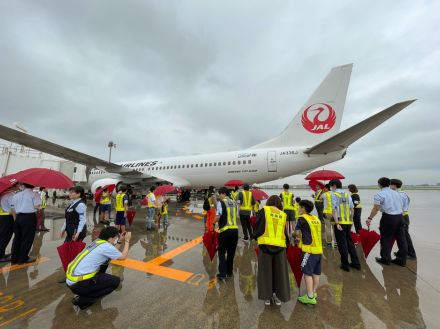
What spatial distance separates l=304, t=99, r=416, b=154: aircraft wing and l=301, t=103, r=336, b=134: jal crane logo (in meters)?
2.06

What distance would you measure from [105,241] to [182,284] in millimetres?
1676

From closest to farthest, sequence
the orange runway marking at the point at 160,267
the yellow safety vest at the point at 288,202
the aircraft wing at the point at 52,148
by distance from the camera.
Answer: the orange runway marking at the point at 160,267 → the yellow safety vest at the point at 288,202 → the aircraft wing at the point at 52,148

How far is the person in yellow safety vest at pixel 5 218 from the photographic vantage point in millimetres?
4984

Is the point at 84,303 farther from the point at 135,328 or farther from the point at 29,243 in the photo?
the point at 29,243

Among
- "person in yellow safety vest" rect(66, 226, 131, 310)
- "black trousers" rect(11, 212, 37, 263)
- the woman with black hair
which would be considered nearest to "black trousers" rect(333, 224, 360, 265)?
"person in yellow safety vest" rect(66, 226, 131, 310)

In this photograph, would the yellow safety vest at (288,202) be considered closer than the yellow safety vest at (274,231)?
No

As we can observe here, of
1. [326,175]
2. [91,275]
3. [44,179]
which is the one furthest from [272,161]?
[91,275]

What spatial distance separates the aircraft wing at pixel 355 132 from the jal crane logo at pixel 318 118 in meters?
2.06

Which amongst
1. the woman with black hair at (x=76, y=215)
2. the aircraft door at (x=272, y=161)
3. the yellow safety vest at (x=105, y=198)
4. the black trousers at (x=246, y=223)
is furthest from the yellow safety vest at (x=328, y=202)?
the yellow safety vest at (x=105, y=198)

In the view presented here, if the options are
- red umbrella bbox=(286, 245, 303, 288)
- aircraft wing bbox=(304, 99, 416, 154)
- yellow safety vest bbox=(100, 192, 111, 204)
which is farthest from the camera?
yellow safety vest bbox=(100, 192, 111, 204)

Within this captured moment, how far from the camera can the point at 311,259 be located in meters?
3.33

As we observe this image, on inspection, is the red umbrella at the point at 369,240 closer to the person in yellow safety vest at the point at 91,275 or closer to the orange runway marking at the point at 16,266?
the person in yellow safety vest at the point at 91,275

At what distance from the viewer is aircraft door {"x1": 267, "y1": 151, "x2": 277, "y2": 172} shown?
13.8m

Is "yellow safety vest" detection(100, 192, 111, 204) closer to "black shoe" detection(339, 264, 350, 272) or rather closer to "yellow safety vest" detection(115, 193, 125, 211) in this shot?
"yellow safety vest" detection(115, 193, 125, 211)
